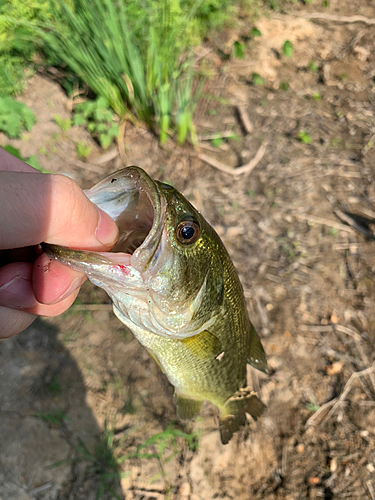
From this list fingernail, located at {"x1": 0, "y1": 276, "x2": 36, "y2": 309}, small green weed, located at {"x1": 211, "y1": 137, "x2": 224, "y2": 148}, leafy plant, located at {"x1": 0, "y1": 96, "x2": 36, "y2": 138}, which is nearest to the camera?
fingernail, located at {"x1": 0, "y1": 276, "x2": 36, "y2": 309}

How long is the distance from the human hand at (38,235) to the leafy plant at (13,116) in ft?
6.86

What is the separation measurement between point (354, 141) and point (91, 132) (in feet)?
9.59

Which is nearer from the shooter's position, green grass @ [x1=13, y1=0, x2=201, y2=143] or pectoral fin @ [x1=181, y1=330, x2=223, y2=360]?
pectoral fin @ [x1=181, y1=330, x2=223, y2=360]

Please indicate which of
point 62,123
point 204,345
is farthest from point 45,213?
point 62,123

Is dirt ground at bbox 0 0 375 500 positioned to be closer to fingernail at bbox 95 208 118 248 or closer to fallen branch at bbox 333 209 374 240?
fallen branch at bbox 333 209 374 240

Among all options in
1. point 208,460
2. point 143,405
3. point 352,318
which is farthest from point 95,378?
point 352,318

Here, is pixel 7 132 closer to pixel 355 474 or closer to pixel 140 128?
pixel 140 128

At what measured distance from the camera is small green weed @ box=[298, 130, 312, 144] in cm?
397

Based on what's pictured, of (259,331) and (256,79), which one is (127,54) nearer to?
(256,79)

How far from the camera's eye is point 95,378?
258cm

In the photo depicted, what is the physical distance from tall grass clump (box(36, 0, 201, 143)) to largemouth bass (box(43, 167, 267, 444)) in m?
2.12

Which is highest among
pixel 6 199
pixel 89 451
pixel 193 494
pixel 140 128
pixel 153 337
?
pixel 6 199

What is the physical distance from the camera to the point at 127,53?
118 inches

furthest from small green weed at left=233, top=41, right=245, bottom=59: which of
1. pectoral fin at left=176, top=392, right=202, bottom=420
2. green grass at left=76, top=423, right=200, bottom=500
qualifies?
green grass at left=76, top=423, right=200, bottom=500
